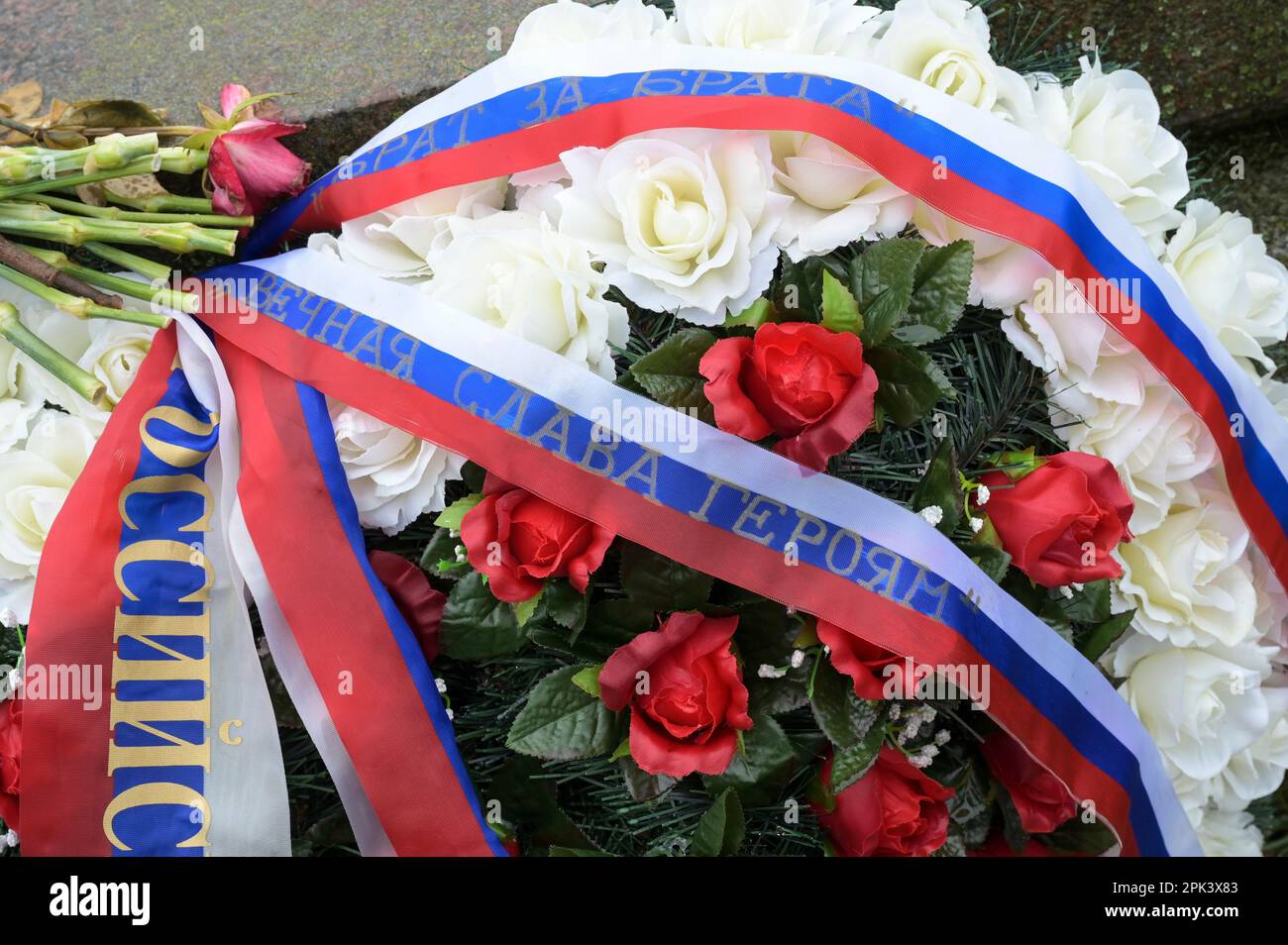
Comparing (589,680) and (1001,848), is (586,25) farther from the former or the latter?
(1001,848)

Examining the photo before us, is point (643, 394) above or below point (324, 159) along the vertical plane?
below

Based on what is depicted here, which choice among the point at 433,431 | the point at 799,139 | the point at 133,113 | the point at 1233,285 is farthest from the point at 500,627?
the point at 1233,285

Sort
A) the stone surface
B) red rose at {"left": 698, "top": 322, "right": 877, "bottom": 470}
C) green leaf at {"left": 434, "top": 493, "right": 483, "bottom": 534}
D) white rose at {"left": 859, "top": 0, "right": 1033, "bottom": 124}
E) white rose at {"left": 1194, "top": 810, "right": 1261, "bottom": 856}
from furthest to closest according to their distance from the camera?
the stone surface < white rose at {"left": 1194, "top": 810, "right": 1261, "bottom": 856} < white rose at {"left": 859, "top": 0, "right": 1033, "bottom": 124} < green leaf at {"left": 434, "top": 493, "right": 483, "bottom": 534} < red rose at {"left": 698, "top": 322, "right": 877, "bottom": 470}

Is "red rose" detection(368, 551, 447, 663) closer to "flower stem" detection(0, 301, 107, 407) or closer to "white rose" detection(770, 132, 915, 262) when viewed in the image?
"flower stem" detection(0, 301, 107, 407)

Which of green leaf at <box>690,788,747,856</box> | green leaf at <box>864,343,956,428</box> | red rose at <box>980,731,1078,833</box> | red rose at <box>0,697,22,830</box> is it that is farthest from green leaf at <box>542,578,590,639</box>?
red rose at <box>0,697,22,830</box>

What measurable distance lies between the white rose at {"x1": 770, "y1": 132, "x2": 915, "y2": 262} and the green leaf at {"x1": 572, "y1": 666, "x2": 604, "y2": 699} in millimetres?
447

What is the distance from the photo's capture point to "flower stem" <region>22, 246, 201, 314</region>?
1.16 meters

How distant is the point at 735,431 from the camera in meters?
0.98

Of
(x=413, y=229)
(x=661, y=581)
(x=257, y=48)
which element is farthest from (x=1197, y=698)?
(x=257, y=48)

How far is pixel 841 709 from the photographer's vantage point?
102cm

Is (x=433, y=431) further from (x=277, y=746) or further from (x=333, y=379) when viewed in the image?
(x=277, y=746)

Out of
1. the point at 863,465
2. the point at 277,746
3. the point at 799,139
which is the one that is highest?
the point at 799,139

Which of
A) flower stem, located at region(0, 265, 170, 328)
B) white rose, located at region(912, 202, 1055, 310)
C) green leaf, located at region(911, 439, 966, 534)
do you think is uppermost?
flower stem, located at region(0, 265, 170, 328)

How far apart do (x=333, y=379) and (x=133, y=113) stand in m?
0.43
